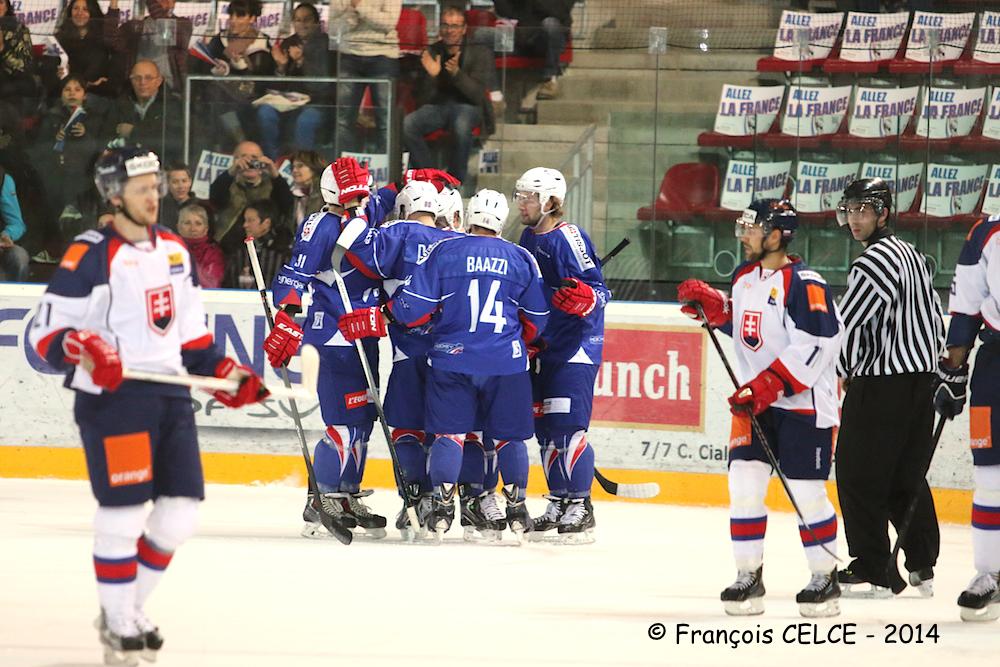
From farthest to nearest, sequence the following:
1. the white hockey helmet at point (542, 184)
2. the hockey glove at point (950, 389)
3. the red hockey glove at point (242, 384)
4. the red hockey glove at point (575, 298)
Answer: the white hockey helmet at point (542, 184)
the red hockey glove at point (575, 298)
the hockey glove at point (950, 389)
the red hockey glove at point (242, 384)

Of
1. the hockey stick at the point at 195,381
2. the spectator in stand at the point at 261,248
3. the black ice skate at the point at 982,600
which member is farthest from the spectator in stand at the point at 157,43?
the black ice skate at the point at 982,600

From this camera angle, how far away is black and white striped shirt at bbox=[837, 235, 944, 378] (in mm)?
5312

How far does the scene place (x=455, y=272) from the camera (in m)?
6.14

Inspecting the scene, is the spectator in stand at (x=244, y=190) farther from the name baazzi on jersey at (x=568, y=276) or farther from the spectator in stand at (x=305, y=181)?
the name baazzi on jersey at (x=568, y=276)

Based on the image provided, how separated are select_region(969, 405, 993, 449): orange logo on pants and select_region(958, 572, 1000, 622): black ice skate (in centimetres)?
40

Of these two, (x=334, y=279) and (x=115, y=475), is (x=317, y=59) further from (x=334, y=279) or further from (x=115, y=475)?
(x=115, y=475)

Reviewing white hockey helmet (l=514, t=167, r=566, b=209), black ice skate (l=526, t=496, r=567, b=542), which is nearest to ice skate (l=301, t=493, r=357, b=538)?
black ice skate (l=526, t=496, r=567, b=542)

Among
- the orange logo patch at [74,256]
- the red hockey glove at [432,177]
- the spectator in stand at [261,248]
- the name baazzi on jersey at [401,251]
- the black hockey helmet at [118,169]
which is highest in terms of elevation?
the black hockey helmet at [118,169]

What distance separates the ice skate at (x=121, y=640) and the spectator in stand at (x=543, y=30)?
472 centimetres

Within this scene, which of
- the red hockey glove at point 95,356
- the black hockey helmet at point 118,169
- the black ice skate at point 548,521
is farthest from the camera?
the black ice skate at point 548,521

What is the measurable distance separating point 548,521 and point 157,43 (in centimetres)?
351

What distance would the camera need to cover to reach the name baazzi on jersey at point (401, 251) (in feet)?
20.9

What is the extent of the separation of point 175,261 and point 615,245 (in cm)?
427

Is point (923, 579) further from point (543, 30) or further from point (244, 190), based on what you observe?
point (244, 190)
